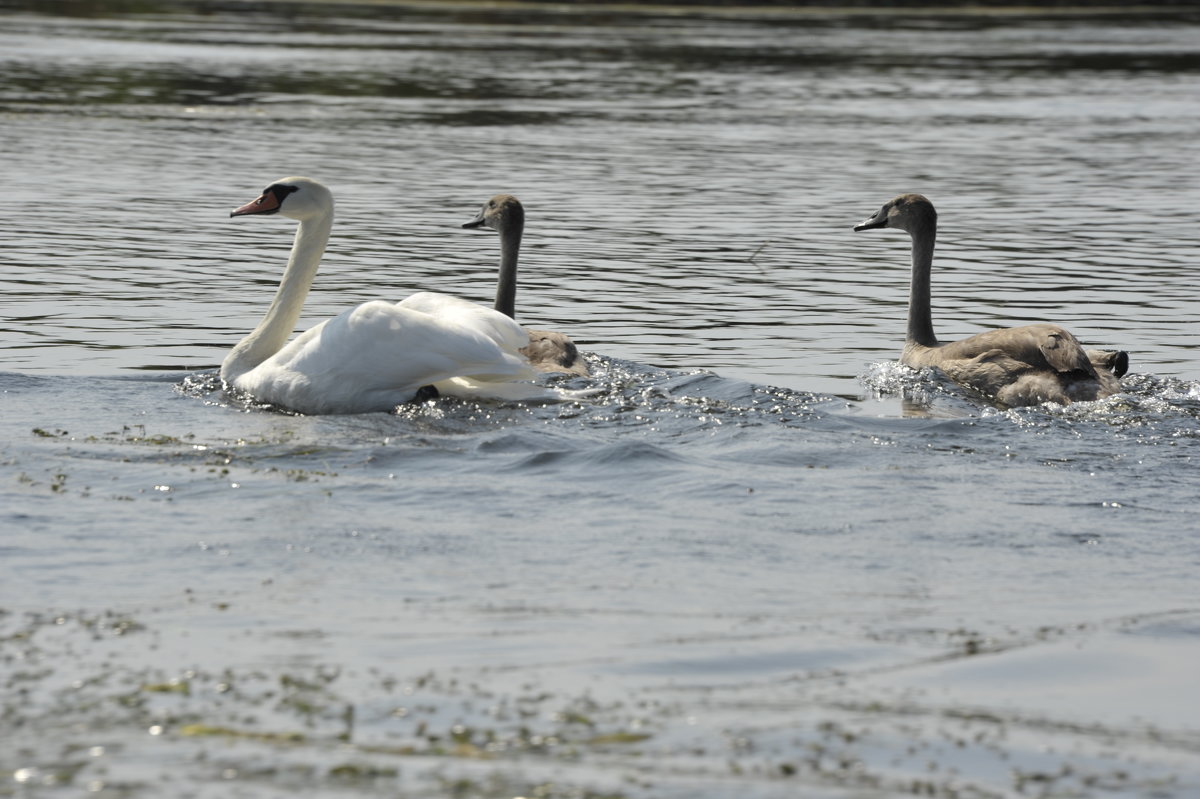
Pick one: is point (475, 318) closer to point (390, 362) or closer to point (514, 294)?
point (390, 362)

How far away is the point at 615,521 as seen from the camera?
8031mm

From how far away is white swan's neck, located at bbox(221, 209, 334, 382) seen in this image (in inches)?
456

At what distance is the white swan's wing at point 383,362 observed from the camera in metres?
10.5

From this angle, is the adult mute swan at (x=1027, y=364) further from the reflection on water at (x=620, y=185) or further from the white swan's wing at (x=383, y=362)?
the white swan's wing at (x=383, y=362)

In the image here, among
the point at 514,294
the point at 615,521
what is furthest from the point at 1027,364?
the point at 615,521

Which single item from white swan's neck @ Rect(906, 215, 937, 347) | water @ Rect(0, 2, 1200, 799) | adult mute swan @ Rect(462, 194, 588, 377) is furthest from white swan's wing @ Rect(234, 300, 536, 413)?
white swan's neck @ Rect(906, 215, 937, 347)

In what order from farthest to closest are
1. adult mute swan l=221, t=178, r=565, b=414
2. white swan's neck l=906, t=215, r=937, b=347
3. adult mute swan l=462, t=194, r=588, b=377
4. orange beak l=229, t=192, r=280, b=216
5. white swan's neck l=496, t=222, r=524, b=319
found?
white swan's neck l=496, t=222, r=524, b=319 < white swan's neck l=906, t=215, r=937, b=347 < orange beak l=229, t=192, r=280, b=216 < adult mute swan l=462, t=194, r=588, b=377 < adult mute swan l=221, t=178, r=565, b=414

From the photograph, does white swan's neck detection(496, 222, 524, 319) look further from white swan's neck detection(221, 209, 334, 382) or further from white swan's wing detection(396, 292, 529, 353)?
white swan's wing detection(396, 292, 529, 353)

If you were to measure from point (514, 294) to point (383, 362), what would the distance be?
312 cm

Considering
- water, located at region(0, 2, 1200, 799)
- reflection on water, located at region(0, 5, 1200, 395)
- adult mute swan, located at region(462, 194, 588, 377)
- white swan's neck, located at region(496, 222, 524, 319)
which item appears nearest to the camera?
water, located at region(0, 2, 1200, 799)

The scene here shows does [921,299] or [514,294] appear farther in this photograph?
[514,294]

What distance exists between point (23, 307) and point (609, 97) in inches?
872

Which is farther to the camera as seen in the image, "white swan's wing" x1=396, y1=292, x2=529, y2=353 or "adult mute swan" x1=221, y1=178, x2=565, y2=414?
"white swan's wing" x1=396, y1=292, x2=529, y2=353

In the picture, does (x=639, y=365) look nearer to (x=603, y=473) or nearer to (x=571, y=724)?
(x=603, y=473)
